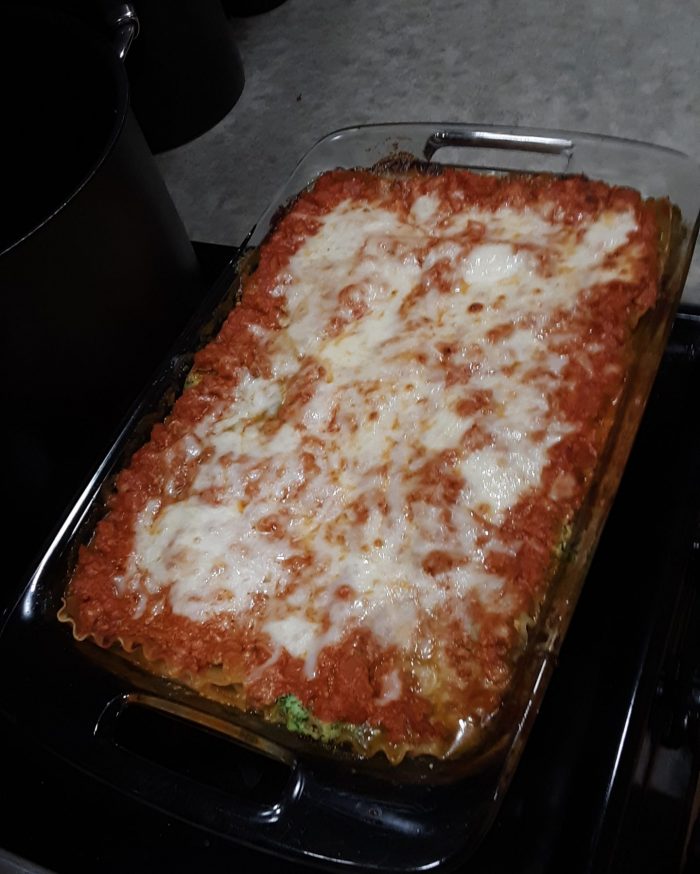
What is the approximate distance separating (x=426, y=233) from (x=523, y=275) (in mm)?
150

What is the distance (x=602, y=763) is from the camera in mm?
683

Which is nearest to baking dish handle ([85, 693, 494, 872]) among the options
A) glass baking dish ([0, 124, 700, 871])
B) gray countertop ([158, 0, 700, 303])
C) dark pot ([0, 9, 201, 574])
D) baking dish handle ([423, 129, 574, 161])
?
glass baking dish ([0, 124, 700, 871])

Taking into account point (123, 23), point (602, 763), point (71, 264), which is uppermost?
point (123, 23)

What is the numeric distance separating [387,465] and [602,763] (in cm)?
33

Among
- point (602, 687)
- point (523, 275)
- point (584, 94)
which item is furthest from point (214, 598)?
point (584, 94)

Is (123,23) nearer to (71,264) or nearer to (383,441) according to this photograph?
(71,264)

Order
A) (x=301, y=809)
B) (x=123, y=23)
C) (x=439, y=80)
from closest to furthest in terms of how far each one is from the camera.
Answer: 1. (x=301, y=809)
2. (x=123, y=23)
3. (x=439, y=80)

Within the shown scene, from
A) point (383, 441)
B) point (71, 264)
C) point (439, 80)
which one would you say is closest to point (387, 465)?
point (383, 441)

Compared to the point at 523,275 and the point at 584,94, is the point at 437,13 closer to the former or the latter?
the point at 584,94

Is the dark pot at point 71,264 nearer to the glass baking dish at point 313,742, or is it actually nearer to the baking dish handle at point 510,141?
the glass baking dish at point 313,742

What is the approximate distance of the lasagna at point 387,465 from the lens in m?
0.72

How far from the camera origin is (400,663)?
711mm

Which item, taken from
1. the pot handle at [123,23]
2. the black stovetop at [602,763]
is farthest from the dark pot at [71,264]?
the black stovetop at [602,763]

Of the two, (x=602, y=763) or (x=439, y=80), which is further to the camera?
(x=439, y=80)
